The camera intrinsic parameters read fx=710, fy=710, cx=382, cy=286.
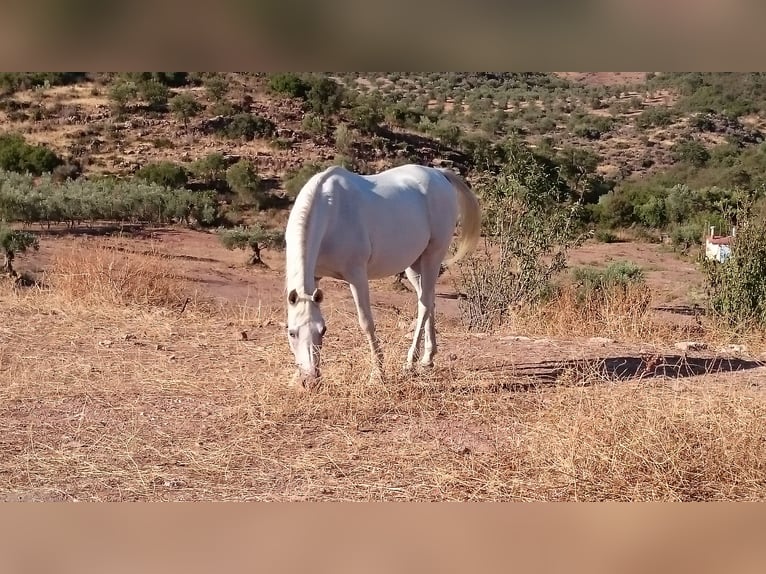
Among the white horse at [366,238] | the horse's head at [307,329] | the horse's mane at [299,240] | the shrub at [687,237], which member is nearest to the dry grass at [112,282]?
the white horse at [366,238]

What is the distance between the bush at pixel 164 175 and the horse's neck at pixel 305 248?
2120 centimetres

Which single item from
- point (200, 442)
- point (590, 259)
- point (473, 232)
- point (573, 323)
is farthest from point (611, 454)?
point (590, 259)

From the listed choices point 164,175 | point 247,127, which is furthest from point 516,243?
point 247,127

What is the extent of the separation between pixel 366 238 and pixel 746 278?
209 inches

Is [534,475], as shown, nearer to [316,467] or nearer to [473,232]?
[316,467]

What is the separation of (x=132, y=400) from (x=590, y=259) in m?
17.1

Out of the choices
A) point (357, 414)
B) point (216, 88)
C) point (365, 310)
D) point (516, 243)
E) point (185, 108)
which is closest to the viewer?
point (357, 414)

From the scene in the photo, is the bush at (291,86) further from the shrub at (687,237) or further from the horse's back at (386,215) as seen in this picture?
the horse's back at (386,215)

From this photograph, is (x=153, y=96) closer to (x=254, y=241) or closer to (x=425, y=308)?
(x=254, y=241)

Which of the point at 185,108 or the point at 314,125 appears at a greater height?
the point at 185,108

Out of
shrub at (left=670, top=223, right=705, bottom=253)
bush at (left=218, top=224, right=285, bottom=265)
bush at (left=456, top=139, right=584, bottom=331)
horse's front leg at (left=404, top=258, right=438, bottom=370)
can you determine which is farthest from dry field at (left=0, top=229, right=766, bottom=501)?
shrub at (left=670, top=223, right=705, bottom=253)

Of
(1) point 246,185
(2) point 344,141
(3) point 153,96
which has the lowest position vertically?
(1) point 246,185

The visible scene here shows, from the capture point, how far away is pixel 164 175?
25.1m

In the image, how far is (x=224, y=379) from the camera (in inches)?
215
